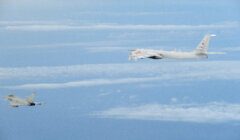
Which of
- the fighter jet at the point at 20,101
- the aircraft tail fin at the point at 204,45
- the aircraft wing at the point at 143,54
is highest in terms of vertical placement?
the aircraft tail fin at the point at 204,45

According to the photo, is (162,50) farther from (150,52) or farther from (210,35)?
(210,35)

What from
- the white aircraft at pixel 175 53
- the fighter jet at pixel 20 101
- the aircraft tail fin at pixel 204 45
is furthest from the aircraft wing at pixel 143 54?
the fighter jet at pixel 20 101

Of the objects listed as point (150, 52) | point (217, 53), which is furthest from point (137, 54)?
point (217, 53)

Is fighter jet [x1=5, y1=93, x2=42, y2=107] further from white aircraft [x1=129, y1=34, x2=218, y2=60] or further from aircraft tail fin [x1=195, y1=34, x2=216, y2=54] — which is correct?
aircraft tail fin [x1=195, y1=34, x2=216, y2=54]

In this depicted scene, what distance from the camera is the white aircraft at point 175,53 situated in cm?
683

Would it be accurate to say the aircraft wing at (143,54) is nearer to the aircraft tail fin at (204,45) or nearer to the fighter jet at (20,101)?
the aircraft tail fin at (204,45)

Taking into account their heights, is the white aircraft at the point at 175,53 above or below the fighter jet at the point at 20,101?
above

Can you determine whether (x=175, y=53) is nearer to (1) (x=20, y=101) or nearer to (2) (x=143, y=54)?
(2) (x=143, y=54)

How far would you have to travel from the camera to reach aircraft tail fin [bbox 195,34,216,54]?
6.81 meters

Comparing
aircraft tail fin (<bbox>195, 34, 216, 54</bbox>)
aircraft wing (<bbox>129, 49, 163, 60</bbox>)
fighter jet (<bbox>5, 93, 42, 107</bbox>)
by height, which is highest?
aircraft tail fin (<bbox>195, 34, 216, 54</bbox>)

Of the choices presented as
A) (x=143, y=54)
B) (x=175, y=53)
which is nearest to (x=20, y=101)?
(x=143, y=54)

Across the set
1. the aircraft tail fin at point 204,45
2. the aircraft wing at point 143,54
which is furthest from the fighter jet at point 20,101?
the aircraft tail fin at point 204,45

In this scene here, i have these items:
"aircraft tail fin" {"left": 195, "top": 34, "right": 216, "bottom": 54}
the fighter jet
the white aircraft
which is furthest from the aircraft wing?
the fighter jet

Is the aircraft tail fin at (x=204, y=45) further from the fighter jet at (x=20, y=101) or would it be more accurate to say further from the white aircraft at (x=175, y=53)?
the fighter jet at (x=20, y=101)
